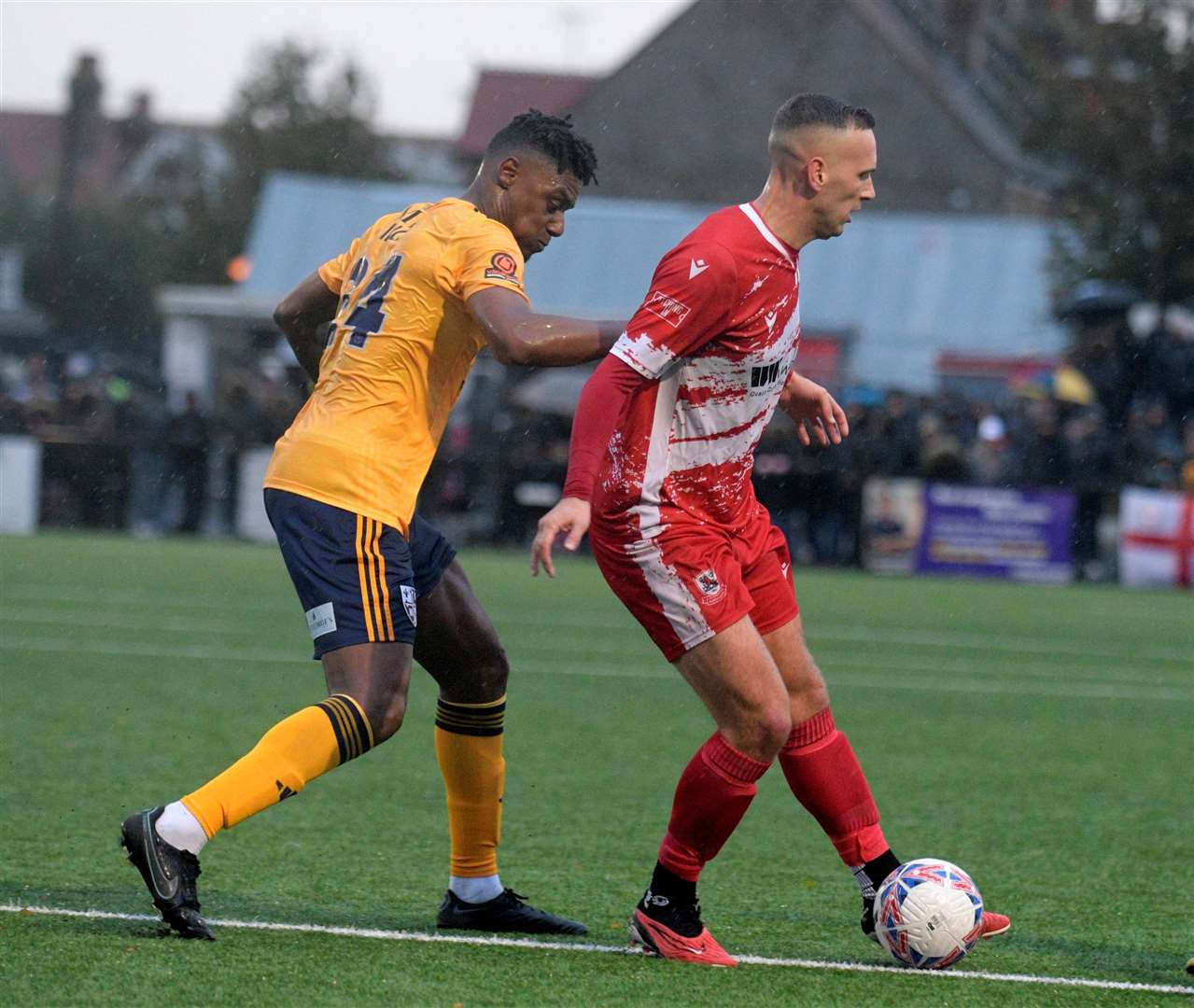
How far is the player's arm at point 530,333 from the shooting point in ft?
14.8

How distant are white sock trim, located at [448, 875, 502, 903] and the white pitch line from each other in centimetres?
18

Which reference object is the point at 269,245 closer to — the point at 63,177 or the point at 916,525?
the point at 916,525

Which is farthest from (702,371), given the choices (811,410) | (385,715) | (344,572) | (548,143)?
(385,715)

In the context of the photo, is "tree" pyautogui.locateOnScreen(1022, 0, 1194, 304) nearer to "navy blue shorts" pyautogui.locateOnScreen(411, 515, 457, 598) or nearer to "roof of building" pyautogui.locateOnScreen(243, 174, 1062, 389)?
"roof of building" pyautogui.locateOnScreen(243, 174, 1062, 389)

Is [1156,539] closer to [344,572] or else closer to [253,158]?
[344,572]

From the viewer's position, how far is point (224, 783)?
4590 mm

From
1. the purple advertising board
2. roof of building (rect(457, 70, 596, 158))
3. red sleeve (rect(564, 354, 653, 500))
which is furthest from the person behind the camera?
roof of building (rect(457, 70, 596, 158))

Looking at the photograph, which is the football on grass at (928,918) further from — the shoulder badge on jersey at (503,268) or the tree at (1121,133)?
the tree at (1121,133)

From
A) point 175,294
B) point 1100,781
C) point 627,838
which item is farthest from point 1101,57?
point 627,838

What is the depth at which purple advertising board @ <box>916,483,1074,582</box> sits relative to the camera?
22938mm

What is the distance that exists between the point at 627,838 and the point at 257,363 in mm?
29703

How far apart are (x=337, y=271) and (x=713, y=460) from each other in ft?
3.91

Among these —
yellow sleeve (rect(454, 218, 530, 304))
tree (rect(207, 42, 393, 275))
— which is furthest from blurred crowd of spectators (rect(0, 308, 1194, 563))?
tree (rect(207, 42, 393, 275))

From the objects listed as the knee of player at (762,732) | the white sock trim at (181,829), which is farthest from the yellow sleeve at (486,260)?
the white sock trim at (181,829)
